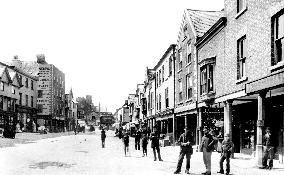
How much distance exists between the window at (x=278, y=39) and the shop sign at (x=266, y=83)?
3.69ft

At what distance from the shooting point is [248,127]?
1930cm

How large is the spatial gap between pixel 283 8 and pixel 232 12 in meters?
5.47

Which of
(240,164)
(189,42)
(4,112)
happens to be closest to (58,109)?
(4,112)

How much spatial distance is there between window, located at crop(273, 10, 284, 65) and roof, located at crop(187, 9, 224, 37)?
11.3 m

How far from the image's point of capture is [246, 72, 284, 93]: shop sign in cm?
1218

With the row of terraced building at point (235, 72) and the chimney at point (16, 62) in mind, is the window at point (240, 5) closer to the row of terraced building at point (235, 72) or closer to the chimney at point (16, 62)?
the row of terraced building at point (235, 72)

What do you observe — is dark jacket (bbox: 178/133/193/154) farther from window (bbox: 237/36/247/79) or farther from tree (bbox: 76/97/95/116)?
tree (bbox: 76/97/95/116)

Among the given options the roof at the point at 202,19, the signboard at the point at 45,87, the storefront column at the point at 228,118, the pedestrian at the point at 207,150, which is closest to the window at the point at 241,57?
the storefront column at the point at 228,118

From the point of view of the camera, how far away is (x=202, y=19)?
26969 mm

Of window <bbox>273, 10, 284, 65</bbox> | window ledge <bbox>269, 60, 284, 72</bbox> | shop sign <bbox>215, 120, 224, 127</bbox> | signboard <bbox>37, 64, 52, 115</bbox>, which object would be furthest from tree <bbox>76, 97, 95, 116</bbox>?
window <bbox>273, 10, 284, 65</bbox>

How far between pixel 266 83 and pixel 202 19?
14.7 metres

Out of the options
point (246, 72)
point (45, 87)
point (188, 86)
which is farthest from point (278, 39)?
point (45, 87)

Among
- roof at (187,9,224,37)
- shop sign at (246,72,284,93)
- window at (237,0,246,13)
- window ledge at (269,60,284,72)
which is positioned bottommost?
shop sign at (246,72,284,93)

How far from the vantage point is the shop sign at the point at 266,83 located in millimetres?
12176
